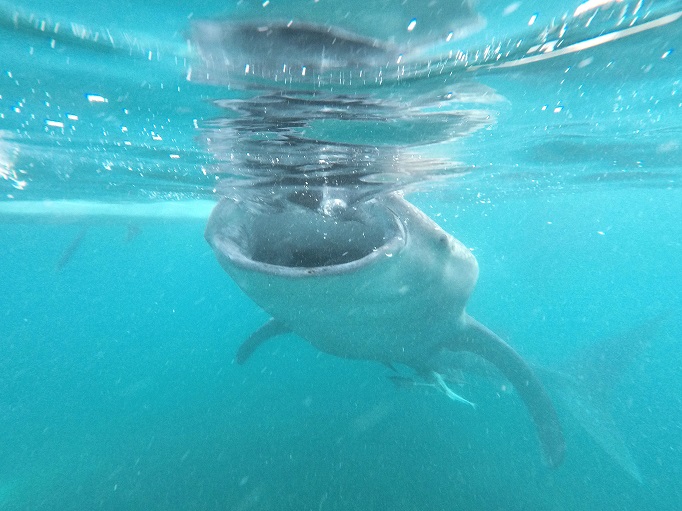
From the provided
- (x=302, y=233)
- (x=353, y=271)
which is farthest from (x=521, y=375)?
(x=353, y=271)

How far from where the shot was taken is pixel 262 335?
9.73m

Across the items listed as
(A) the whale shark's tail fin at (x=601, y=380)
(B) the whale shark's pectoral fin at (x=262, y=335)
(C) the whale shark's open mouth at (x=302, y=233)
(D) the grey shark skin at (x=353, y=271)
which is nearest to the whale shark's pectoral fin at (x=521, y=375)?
(D) the grey shark skin at (x=353, y=271)

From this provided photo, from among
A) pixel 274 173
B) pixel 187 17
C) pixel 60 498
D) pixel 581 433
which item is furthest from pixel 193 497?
pixel 581 433

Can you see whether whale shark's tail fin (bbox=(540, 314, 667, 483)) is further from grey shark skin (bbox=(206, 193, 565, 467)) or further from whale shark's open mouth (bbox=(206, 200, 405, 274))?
whale shark's open mouth (bbox=(206, 200, 405, 274))

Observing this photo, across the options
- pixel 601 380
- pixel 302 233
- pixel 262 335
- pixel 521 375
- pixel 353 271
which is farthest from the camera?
pixel 601 380

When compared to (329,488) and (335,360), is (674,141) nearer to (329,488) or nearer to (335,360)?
(329,488)

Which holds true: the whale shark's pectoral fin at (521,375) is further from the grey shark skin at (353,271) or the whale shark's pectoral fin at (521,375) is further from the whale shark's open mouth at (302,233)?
the whale shark's open mouth at (302,233)

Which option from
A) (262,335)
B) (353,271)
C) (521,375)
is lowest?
(262,335)

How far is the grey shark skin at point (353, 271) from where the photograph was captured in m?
3.68

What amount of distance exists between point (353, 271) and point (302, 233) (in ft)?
6.00

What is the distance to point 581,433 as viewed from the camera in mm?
13617

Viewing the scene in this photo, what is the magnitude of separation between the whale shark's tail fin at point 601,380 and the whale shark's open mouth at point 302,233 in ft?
25.1

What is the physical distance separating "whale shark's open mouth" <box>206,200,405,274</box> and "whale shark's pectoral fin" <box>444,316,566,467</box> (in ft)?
9.84

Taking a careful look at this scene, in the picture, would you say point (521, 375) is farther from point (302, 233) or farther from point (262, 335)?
point (262, 335)
